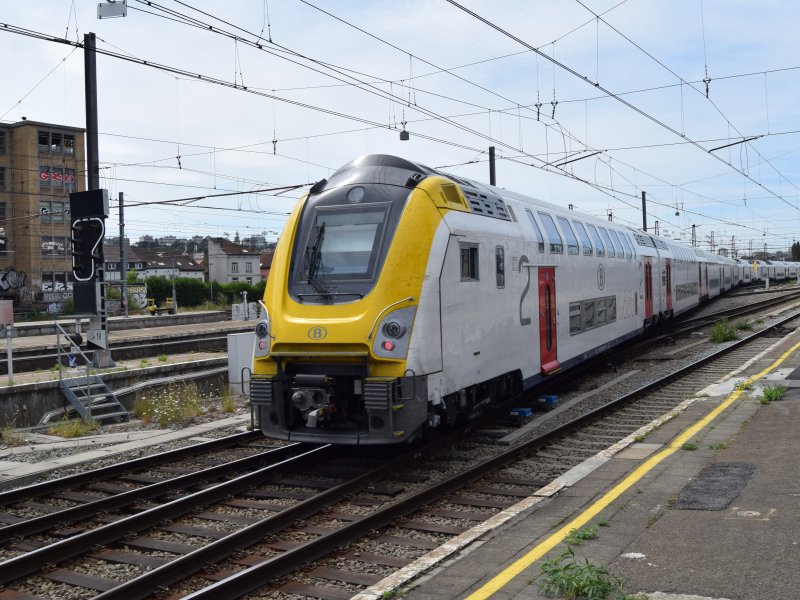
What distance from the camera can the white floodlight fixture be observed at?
44.6 ft

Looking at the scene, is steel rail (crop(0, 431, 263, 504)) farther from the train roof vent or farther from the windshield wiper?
the train roof vent

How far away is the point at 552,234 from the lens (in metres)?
13.0

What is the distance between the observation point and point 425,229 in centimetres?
856

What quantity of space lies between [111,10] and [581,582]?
13.2 meters

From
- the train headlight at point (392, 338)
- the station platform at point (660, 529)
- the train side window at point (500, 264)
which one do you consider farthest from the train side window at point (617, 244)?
the train headlight at point (392, 338)

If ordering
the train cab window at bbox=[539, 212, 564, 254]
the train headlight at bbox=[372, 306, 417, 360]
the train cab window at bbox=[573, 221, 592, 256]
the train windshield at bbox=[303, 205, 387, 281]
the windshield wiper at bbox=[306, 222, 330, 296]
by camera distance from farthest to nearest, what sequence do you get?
the train cab window at bbox=[573, 221, 592, 256] → the train cab window at bbox=[539, 212, 564, 254] → the windshield wiper at bbox=[306, 222, 330, 296] → the train windshield at bbox=[303, 205, 387, 281] → the train headlight at bbox=[372, 306, 417, 360]

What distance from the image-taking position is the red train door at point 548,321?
475 inches

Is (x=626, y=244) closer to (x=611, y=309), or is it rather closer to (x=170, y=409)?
(x=611, y=309)

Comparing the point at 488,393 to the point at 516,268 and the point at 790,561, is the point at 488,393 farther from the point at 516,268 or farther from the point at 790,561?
the point at 790,561

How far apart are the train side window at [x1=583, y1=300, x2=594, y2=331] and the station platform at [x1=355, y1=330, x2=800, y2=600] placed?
5555mm

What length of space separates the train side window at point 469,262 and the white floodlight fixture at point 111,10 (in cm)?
838

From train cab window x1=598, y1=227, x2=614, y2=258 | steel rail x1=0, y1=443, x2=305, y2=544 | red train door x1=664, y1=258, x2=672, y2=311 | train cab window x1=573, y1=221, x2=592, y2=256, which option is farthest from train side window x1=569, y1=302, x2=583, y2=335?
red train door x1=664, y1=258, x2=672, y2=311

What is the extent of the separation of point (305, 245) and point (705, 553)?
18.4 ft

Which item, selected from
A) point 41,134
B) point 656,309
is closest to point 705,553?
point 656,309
